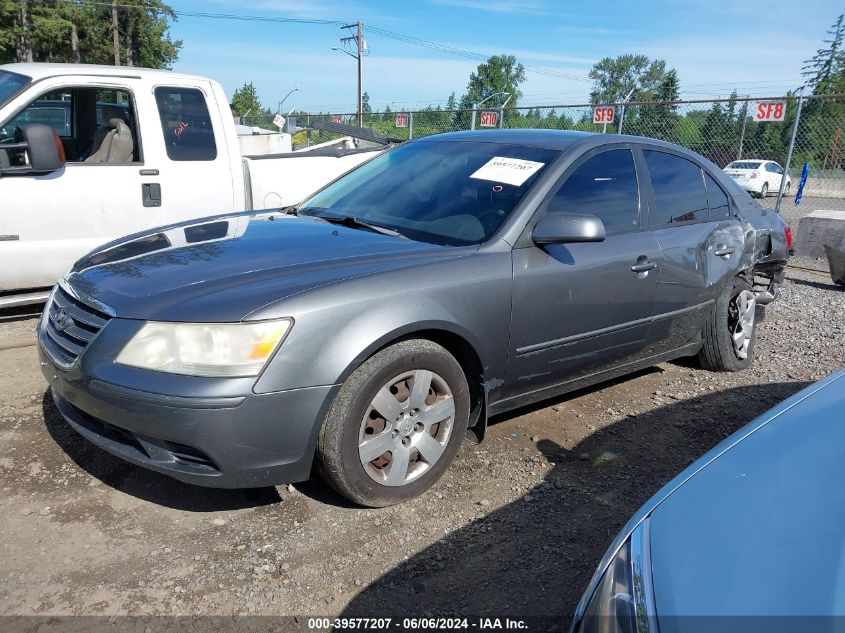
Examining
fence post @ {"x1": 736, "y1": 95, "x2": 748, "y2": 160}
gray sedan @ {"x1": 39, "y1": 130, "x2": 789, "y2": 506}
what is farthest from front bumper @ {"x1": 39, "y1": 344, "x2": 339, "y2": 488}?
fence post @ {"x1": 736, "y1": 95, "x2": 748, "y2": 160}

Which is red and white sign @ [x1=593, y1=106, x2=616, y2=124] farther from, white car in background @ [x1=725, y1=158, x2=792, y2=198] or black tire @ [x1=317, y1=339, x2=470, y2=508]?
black tire @ [x1=317, y1=339, x2=470, y2=508]

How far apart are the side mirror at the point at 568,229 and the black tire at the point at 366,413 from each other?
76cm

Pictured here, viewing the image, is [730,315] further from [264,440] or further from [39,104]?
[39,104]

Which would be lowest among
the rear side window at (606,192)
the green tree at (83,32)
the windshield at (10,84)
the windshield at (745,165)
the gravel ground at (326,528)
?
the gravel ground at (326,528)

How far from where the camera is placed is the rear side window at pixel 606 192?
11.3 feet

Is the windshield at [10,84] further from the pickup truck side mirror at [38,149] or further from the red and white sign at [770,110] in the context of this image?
the red and white sign at [770,110]

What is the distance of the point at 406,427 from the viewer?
2.86 metres

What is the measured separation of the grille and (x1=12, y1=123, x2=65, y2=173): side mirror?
2.10m

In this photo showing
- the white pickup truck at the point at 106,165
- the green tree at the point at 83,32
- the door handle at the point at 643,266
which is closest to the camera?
the door handle at the point at 643,266

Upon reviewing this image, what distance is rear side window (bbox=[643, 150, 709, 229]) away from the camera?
398cm

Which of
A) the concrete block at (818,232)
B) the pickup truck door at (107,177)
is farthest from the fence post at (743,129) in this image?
the pickup truck door at (107,177)

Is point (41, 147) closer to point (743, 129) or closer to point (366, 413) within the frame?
point (366, 413)

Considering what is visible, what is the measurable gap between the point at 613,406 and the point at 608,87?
92374 millimetres

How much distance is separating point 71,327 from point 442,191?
1.90 m
